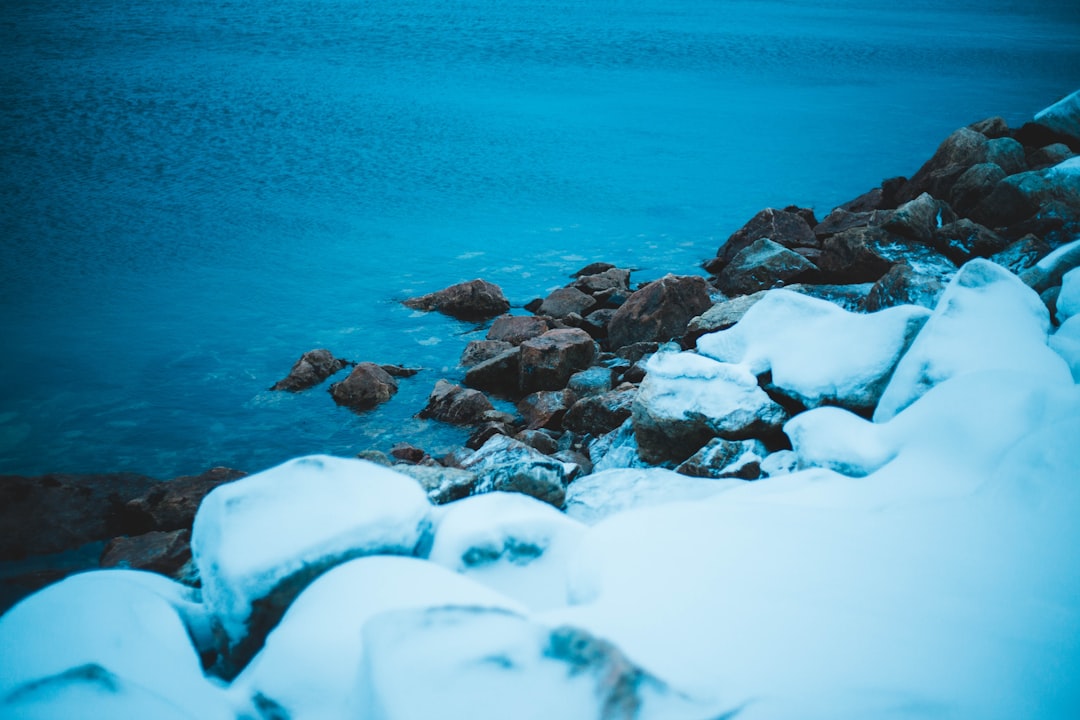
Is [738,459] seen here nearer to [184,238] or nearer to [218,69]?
[184,238]

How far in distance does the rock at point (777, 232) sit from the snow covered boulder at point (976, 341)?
15.2 ft

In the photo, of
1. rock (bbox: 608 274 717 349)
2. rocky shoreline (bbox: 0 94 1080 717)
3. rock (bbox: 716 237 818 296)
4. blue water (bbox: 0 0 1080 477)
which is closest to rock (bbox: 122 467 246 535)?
rocky shoreline (bbox: 0 94 1080 717)

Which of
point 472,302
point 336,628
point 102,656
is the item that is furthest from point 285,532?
point 472,302

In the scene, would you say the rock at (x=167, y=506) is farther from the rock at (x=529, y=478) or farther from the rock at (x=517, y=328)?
the rock at (x=517, y=328)

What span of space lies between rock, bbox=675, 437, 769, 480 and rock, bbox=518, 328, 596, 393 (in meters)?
2.82

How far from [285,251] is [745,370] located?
8652 millimetres

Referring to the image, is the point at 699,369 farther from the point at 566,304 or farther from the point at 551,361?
the point at 566,304

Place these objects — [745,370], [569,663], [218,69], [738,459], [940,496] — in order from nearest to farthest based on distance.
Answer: [569,663] < [940,496] < [738,459] < [745,370] < [218,69]

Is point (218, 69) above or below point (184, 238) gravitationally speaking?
above

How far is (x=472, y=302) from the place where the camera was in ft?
28.2

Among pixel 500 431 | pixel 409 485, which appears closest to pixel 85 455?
pixel 500 431

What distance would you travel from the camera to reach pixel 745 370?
411cm

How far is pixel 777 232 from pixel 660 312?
294 centimetres

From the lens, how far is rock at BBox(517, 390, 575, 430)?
5746 millimetres
